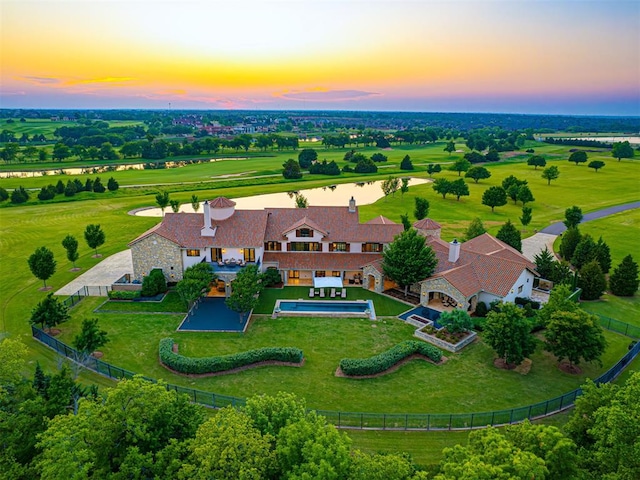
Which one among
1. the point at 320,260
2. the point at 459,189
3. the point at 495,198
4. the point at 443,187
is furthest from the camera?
the point at 443,187

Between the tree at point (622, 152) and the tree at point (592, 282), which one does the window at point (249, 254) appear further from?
the tree at point (622, 152)

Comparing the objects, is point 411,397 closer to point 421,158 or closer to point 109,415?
point 109,415

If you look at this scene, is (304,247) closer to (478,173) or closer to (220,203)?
(220,203)

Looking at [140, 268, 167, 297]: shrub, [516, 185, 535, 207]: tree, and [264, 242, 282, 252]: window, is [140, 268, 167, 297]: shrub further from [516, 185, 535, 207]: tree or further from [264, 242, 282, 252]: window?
[516, 185, 535, 207]: tree

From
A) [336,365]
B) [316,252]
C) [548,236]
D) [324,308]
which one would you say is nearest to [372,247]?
[316,252]

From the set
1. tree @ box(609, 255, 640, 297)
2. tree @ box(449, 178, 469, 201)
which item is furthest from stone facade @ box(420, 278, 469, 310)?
tree @ box(449, 178, 469, 201)

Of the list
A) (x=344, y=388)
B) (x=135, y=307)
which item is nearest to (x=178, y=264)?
(x=135, y=307)

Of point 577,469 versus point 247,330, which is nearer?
point 577,469
